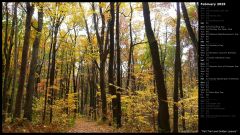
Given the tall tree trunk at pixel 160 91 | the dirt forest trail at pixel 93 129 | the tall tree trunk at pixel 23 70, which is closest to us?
the tall tree trunk at pixel 160 91

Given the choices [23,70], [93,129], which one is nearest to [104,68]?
[93,129]

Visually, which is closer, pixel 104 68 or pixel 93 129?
pixel 93 129

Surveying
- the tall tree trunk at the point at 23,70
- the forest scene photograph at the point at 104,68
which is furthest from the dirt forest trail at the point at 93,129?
the tall tree trunk at the point at 23,70

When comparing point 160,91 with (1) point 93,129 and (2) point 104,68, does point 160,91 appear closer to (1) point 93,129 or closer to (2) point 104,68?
(1) point 93,129

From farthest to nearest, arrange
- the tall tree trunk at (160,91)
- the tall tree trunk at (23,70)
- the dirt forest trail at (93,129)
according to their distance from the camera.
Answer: the dirt forest trail at (93,129) < the tall tree trunk at (23,70) < the tall tree trunk at (160,91)

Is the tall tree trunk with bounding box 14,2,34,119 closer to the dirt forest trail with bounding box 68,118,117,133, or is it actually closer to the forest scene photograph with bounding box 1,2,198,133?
the forest scene photograph with bounding box 1,2,198,133

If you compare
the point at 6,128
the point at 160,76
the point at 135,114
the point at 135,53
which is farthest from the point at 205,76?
the point at 135,53

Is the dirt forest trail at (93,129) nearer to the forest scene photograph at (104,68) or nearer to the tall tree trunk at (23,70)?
the forest scene photograph at (104,68)

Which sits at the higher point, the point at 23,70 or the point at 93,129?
the point at 23,70

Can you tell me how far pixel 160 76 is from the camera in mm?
12148

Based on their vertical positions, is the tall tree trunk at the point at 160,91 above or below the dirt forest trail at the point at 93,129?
above

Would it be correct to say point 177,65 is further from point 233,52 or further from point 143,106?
point 233,52

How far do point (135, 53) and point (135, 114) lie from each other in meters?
18.0

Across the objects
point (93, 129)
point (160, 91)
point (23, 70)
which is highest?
point (23, 70)
